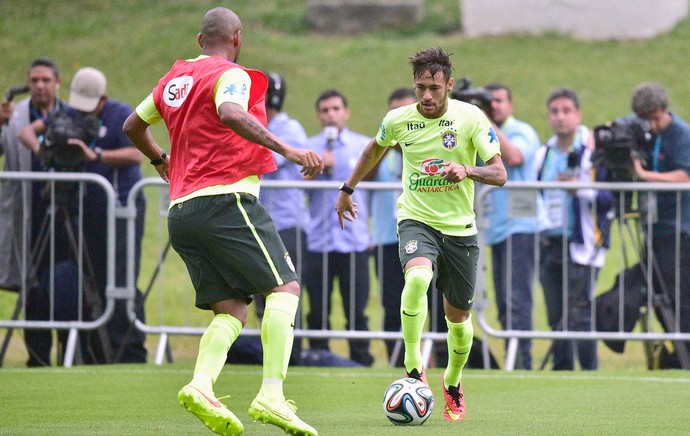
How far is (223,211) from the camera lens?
6840 millimetres

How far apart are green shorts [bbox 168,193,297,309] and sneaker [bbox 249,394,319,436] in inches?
24.1

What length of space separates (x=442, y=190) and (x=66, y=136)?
4459 millimetres

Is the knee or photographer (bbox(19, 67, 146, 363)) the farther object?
photographer (bbox(19, 67, 146, 363))

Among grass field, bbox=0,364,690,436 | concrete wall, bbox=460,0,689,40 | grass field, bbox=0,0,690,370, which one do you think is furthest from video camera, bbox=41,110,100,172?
concrete wall, bbox=460,0,689,40

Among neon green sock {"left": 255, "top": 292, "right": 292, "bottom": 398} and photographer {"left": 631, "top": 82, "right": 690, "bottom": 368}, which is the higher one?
photographer {"left": 631, "top": 82, "right": 690, "bottom": 368}

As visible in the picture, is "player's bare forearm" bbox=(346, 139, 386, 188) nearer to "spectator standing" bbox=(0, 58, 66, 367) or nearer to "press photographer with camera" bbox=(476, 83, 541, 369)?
"press photographer with camera" bbox=(476, 83, 541, 369)

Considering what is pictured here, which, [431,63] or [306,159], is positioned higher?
[431,63]

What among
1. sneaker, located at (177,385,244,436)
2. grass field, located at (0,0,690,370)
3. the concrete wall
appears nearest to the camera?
sneaker, located at (177,385,244,436)

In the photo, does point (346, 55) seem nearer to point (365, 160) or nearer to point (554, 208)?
point (554, 208)

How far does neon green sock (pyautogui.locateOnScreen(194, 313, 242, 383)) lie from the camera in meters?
6.73

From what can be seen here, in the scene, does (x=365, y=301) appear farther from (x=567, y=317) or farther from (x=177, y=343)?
(x=177, y=343)

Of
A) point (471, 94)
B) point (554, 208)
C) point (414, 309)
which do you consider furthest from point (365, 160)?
point (554, 208)

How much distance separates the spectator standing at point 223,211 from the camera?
→ 6.79 meters

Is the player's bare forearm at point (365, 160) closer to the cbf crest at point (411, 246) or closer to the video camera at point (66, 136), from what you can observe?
the cbf crest at point (411, 246)
